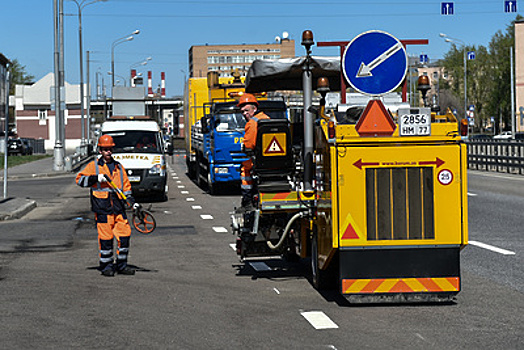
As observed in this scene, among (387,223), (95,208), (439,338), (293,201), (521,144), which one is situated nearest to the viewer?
(439,338)

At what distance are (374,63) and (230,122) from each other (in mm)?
15672

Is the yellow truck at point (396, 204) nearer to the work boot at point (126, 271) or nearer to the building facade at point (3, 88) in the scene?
the work boot at point (126, 271)

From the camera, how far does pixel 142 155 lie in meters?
23.7

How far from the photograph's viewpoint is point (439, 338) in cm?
700

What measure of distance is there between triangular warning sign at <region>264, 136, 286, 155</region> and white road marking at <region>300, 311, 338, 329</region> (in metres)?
2.71

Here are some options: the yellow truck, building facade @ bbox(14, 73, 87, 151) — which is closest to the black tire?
the yellow truck

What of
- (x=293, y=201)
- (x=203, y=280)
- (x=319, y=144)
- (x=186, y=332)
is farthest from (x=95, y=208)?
(x=186, y=332)

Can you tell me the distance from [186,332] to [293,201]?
296 cm

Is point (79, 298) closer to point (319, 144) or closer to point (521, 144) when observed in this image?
point (319, 144)

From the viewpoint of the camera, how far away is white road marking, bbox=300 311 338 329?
7.52 m

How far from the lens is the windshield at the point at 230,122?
81.2 feet

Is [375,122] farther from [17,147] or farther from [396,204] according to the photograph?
[17,147]

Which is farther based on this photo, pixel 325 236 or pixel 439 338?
pixel 325 236

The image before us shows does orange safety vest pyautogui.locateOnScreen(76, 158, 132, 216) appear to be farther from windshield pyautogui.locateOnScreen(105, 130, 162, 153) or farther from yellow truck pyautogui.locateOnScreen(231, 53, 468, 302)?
windshield pyautogui.locateOnScreen(105, 130, 162, 153)
